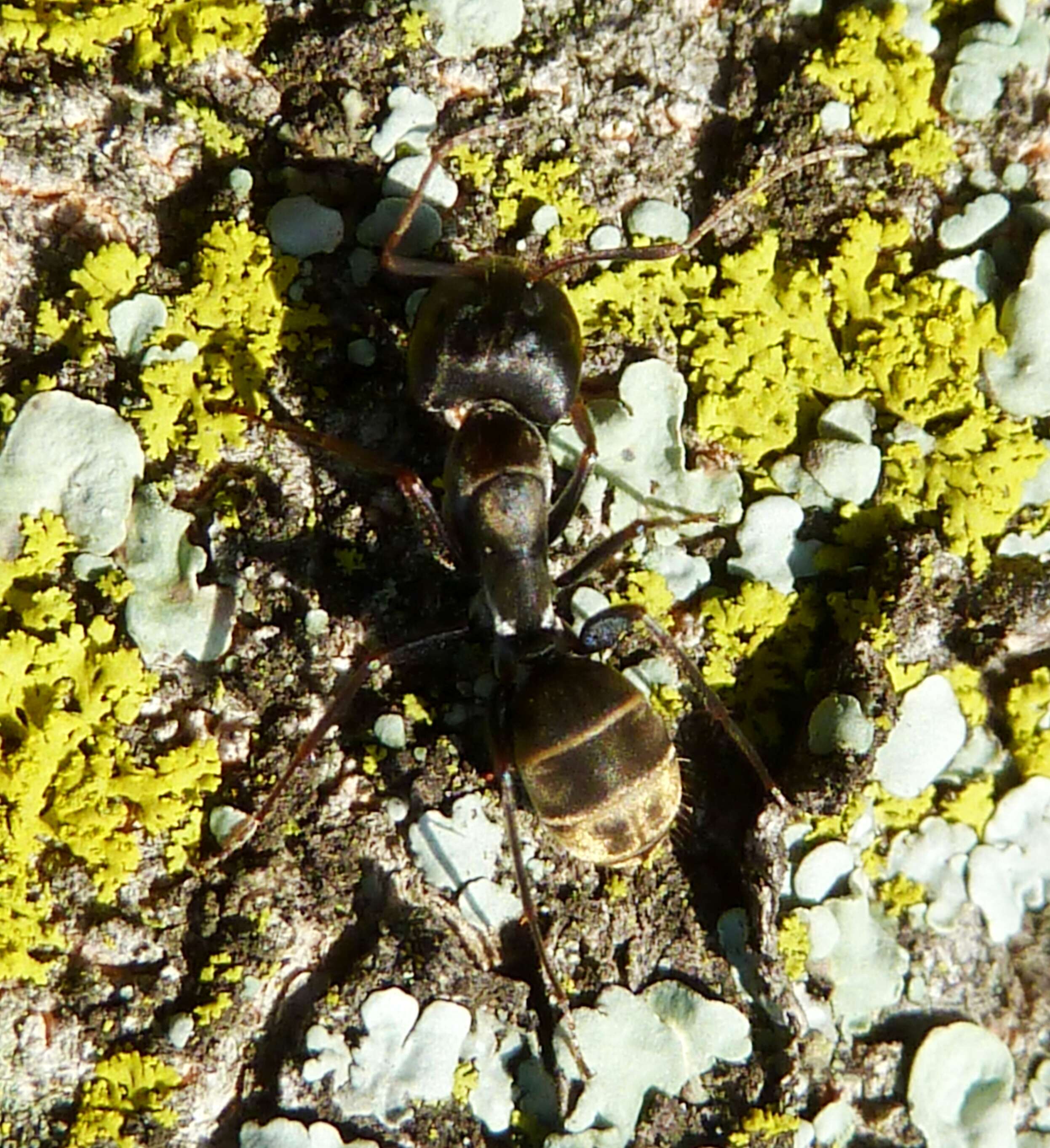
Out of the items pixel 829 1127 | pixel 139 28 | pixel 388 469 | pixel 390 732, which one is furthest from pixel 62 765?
pixel 829 1127

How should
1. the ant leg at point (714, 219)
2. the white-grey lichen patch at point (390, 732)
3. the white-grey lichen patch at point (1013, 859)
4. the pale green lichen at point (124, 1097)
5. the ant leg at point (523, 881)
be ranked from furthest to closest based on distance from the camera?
the white-grey lichen patch at point (1013, 859)
the ant leg at point (714, 219)
the white-grey lichen patch at point (390, 732)
the ant leg at point (523, 881)
the pale green lichen at point (124, 1097)

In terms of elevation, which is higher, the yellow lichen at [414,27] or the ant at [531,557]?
the yellow lichen at [414,27]

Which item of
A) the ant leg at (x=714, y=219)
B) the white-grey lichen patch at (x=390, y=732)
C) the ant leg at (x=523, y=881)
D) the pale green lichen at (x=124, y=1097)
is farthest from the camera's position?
the ant leg at (x=714, y=219)

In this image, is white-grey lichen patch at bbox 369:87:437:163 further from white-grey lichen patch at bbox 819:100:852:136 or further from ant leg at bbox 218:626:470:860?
ant leg at bbox 218:626:470:860

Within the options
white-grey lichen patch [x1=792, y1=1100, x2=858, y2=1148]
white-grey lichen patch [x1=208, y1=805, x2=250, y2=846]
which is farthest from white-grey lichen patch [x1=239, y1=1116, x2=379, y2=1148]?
white-grey lichen patch [x1=792, y1=1100, x2=858, y2=1148]

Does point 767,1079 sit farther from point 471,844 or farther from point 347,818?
point 347,818

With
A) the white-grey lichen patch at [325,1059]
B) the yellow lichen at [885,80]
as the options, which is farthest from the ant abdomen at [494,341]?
the white-grey lichen patch at [325,1059]

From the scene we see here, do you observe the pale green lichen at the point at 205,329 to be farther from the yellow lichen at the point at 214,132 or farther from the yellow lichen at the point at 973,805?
the yellow lichen at the point at 973,805
